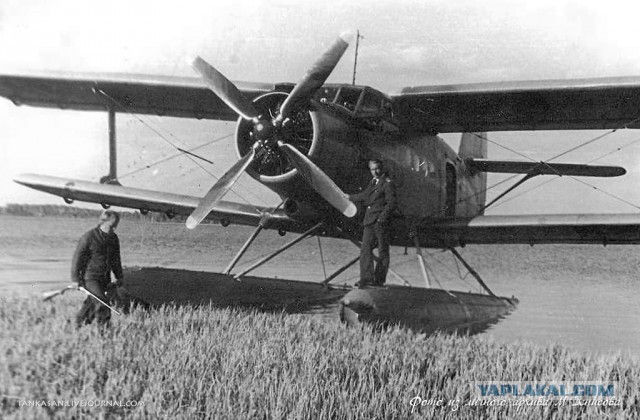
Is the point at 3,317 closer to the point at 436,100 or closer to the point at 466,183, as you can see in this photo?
the point at 436,100

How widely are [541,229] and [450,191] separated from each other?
2.30m

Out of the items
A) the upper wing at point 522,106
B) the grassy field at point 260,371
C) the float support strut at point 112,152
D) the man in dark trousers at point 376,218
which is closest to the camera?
the grassy field at point 260,371

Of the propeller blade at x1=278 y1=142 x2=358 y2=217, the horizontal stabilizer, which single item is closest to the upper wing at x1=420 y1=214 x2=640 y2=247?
the horizontal stabilizer

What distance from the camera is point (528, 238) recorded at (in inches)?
388

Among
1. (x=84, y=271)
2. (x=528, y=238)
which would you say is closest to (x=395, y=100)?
(x=528, y=238)

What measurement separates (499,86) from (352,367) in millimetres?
5735

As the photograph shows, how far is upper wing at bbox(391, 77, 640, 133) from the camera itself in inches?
326

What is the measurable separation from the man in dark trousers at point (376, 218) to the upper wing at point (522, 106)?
180cm

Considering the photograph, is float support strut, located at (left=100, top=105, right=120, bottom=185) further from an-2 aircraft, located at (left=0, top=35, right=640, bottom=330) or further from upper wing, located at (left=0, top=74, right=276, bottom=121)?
upper wing, located at (left=0, top=74, right=276, bottom=121)

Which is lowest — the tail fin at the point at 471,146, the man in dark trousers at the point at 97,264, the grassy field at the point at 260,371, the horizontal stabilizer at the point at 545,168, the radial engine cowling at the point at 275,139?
the grassy field at the point at 260,371

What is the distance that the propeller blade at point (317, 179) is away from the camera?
6969 mm

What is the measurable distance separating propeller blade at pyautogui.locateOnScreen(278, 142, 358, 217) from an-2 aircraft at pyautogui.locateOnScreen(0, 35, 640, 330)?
0.5 inches

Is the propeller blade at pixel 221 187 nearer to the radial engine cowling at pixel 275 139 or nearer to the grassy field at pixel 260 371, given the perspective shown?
the radial engine cowling at pixel 275 139

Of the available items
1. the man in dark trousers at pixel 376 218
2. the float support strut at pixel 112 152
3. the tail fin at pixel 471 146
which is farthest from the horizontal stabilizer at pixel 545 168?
the float support strut at pixel 112 152
